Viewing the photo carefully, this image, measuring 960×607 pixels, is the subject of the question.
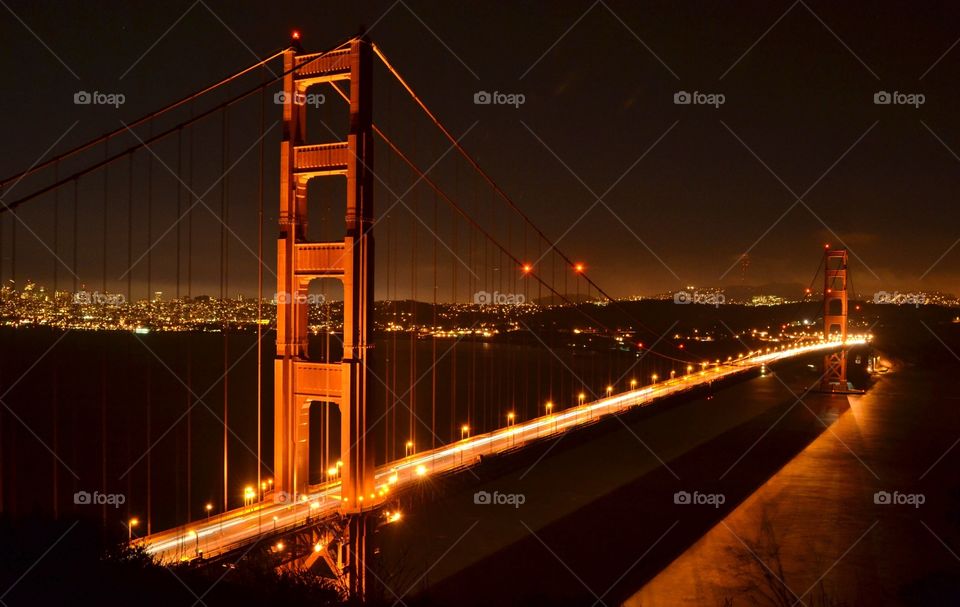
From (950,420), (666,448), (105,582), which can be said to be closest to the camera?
(105,582)

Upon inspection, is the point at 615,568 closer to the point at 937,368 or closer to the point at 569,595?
the point at 569,595

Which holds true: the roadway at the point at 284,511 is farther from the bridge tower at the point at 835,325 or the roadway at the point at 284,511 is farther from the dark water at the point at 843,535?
the bridge tower at the point at 835,325

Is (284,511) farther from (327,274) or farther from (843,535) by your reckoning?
(843,535)

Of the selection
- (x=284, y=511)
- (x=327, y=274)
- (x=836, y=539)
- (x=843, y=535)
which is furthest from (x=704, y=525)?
(x=327, y=274)

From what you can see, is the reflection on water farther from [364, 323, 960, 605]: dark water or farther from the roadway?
the roadway

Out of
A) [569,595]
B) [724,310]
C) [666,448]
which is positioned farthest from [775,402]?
[724,310]

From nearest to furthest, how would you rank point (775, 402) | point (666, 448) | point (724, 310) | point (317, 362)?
point (317, 362), point (666, 448), point (775, 402), point (724, 310)
